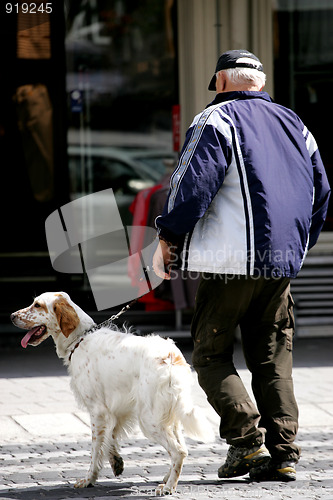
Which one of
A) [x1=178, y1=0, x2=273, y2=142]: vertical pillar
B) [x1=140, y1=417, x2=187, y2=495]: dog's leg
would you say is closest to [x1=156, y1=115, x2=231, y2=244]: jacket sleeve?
[x1=140, y1=417, x2=187, y2=495]: dog's leg

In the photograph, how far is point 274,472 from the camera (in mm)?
4473

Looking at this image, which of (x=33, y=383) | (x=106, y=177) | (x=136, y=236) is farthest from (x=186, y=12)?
(x=33, y=383)

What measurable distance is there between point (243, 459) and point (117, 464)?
0.68 meters

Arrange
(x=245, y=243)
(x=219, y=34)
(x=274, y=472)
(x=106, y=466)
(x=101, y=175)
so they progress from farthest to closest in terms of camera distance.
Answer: (x=101, y=175) → (x=219, y=34) → (x=106, y=466) → (x=274, y=472) → (x=245, y=243)

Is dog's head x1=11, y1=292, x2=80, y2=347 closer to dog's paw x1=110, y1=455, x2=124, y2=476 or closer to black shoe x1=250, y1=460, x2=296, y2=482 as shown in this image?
dog's paw x1=110, y1=455, x2=124, y2=476

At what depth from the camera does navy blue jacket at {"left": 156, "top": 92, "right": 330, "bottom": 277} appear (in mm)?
4238

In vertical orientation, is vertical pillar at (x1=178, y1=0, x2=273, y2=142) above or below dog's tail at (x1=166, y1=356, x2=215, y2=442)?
Answer: above

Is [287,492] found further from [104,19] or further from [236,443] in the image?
[104,19]

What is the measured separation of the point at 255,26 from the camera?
8414mm

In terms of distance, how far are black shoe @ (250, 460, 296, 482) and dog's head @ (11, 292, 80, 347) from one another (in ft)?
4.00

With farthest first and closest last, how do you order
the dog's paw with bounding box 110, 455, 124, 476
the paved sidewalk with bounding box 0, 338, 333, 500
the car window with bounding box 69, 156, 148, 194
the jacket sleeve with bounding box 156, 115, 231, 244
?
1. the car window with bounding box 69, 156, 148, 194
2. the dog's paw with bounding box 110, 455, 124, 476
3. the paved sidewalk with bounding box 0, 338, 333, 500
4. the jacket sleeve with bounding box 156, 115, 231, 244

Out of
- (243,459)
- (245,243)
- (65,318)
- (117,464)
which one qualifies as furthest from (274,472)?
(65,318)

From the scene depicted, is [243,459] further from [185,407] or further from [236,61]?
[236,61]

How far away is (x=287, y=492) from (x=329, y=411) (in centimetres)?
186
